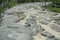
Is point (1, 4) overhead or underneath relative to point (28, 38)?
underneath

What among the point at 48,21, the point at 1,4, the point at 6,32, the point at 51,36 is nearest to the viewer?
the point at 51,36

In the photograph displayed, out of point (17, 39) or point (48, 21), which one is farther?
point (48, 21)

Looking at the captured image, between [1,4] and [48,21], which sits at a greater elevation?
[48,21]

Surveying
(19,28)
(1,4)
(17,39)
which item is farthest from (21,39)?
(1,4)

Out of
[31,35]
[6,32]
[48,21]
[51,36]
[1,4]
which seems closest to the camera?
[51,36]

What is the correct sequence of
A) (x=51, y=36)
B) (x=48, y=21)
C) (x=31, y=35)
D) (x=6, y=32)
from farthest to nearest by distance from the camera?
(x=48, y=21)
(x=6, y=32)
(x=31, y=35)
(x=51, y=36)

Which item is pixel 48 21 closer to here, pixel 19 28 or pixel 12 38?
pixel 19 28

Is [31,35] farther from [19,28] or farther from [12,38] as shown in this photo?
[19,28]

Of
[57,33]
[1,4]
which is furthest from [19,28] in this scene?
[1,4]

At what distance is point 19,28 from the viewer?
25594 mm

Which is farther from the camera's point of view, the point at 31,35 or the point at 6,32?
the point at 6,32

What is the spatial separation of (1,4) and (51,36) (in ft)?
179

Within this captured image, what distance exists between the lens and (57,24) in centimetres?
2202

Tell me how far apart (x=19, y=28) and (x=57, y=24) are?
543 centimetres
